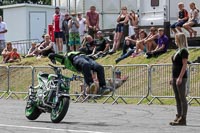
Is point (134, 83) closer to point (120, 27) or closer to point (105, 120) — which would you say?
point (120, 27)

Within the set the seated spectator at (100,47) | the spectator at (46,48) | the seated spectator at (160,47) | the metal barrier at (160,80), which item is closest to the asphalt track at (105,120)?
the metal barrier at (160,80)

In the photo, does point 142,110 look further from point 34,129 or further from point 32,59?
point 32,59

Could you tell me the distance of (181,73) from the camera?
14.7 metres

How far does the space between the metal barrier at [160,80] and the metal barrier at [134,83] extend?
250 mm

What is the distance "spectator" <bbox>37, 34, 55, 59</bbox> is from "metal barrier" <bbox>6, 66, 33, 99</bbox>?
10.8 feet

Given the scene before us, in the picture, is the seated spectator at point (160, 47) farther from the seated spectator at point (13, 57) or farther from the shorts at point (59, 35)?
the seated spectator at point (13, 57)

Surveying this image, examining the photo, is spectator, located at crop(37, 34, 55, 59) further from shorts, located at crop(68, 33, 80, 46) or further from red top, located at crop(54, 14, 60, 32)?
shorts, located at crop(68, 33, 80, 46)

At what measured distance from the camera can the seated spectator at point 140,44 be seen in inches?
1056

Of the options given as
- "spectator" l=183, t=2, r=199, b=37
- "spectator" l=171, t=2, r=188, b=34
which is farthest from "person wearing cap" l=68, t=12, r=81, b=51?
"spectator" l=183, t=2, r=199, b=37

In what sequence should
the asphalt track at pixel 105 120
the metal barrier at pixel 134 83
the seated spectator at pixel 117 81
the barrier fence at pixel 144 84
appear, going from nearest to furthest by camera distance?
the asphalt track at pixel 105 120 → the barrier fence at pixel 144 84 → the metal barrier at pixel 134 83 → the seated spectator at pixel 117 81

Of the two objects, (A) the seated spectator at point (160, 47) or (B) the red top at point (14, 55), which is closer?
(A) the seated spectator at point (160, 47)

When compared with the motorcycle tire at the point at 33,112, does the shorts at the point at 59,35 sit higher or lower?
higher

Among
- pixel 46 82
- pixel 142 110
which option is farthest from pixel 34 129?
pixel 142 110

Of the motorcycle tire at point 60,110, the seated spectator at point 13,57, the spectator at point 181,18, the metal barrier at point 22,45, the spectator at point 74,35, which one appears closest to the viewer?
the motorcycle tire at point 60,110
